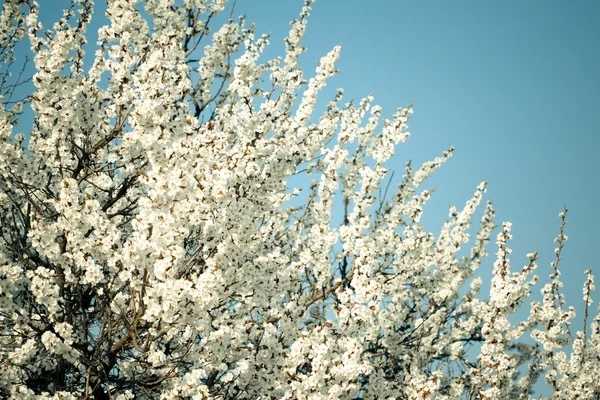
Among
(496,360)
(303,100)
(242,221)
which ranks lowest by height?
(496,360)

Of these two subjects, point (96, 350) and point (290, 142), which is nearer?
point (96, 350)

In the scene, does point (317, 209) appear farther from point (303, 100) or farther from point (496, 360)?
point (496, 360)

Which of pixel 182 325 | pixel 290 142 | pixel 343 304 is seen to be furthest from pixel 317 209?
pixel 182 325

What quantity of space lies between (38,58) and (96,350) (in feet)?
10.8

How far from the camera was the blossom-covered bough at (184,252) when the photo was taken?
15.6 feet

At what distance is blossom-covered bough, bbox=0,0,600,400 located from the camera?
187 inches

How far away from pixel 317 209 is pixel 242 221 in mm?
3277

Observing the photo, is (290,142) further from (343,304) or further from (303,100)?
(343,304)

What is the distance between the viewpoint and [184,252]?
4375mm

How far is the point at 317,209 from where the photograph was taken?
8.50m

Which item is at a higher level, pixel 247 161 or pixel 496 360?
pixel 247 161

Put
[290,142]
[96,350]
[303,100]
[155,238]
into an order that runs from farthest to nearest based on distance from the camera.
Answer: [303,100]
[290,142]
[96,350]
[155,238]

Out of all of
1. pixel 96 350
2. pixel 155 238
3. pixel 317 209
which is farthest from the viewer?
pixel 317 209

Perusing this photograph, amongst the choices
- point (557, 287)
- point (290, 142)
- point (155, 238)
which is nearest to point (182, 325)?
point (155, 238)
